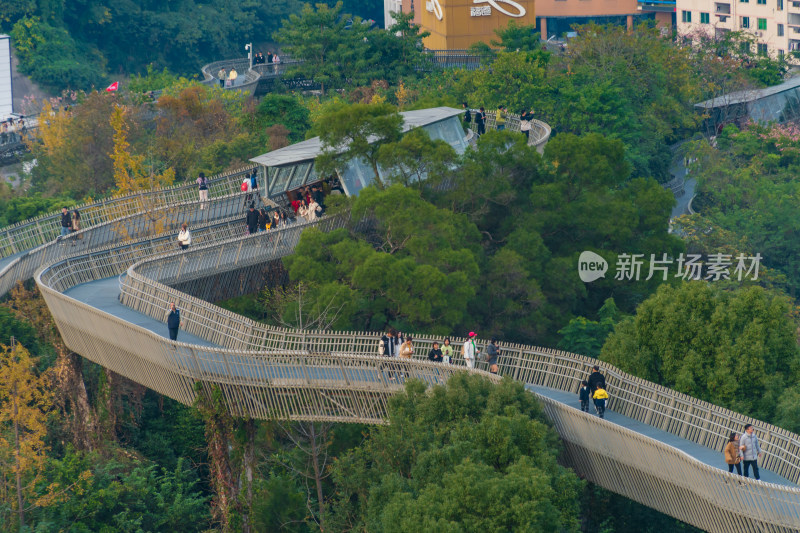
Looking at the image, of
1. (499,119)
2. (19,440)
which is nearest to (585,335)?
(499,119)

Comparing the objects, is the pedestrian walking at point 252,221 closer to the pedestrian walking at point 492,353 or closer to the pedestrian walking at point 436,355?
the pedestrian walking at point 436,355

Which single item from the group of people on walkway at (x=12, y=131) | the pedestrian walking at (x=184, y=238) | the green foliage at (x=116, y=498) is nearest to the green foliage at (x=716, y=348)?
the green foliage at (x=116, y=498)

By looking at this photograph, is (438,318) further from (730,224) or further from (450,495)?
(730,224)

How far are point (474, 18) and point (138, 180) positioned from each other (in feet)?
125

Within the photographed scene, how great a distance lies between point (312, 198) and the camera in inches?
1801

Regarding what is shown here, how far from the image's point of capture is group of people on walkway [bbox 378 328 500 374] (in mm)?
32500

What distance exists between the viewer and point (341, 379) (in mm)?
32344

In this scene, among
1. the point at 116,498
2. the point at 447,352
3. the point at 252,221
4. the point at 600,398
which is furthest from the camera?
the point at 252,221

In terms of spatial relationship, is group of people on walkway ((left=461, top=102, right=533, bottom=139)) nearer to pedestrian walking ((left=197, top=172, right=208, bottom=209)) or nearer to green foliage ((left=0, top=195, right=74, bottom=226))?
pedestrian walking ((left=197, top=172, right=208, bottom=209))

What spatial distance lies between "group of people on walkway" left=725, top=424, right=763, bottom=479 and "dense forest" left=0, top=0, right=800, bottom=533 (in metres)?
3.54

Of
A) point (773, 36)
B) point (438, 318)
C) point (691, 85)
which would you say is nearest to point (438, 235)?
point (438, 318)

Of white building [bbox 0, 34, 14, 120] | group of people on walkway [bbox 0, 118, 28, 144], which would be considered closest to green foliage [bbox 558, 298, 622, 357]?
group of people on walkway [bbox 0, 118, 28, 144]

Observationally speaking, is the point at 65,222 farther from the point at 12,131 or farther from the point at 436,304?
the point at 12,131

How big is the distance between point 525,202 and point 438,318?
368 inches
